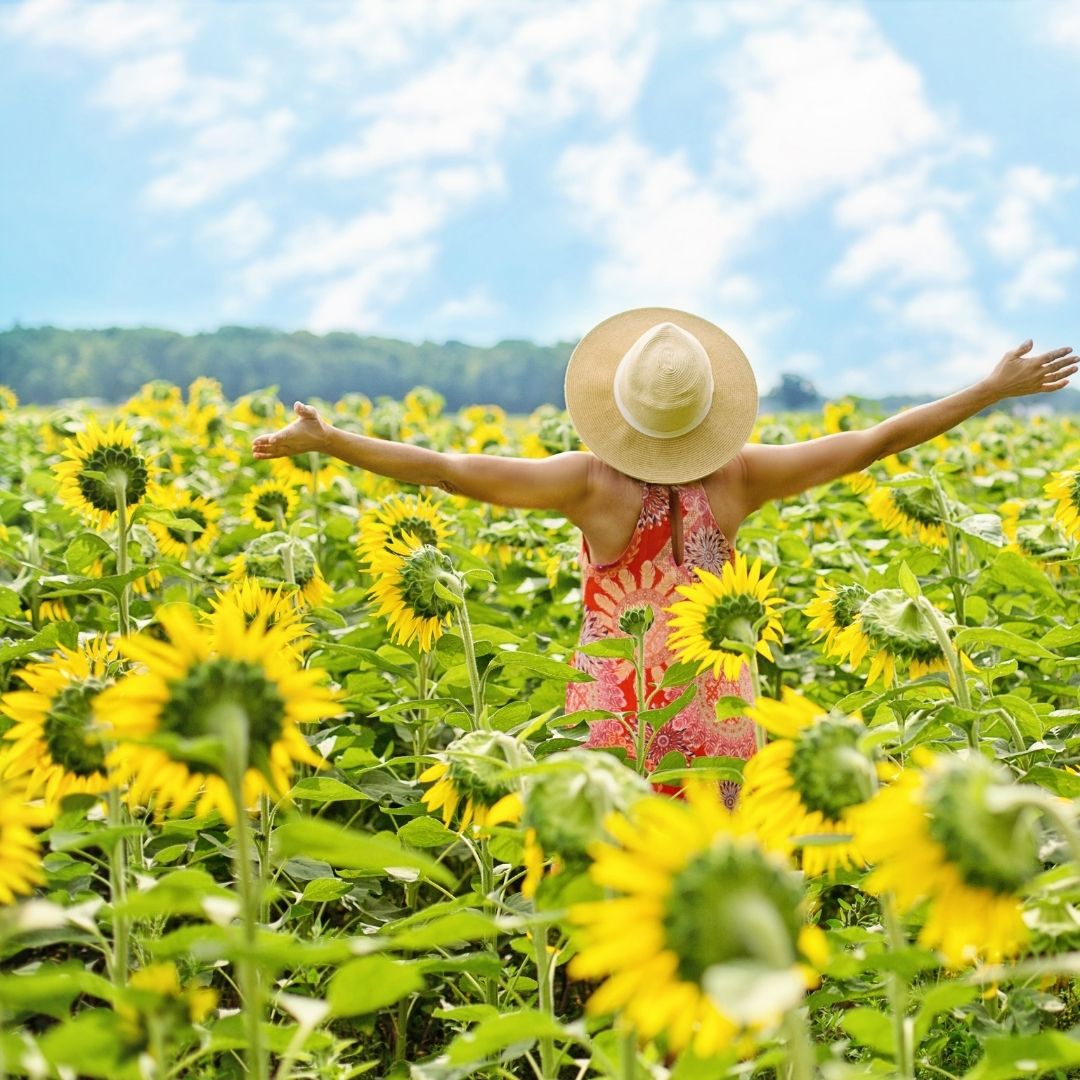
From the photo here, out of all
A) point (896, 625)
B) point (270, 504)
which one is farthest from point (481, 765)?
point (270, 504)

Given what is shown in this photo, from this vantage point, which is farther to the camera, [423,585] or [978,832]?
[423,585]

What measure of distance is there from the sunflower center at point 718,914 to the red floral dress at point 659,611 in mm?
2030

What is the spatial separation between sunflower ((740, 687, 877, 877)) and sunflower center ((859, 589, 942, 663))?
0.83 m

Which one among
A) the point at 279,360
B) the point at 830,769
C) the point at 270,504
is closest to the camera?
the point at 830,769

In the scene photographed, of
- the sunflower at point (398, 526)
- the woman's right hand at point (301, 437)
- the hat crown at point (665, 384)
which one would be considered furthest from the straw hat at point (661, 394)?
the woman's right hand at point (301, 437)

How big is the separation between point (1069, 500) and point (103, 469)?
2320 mm

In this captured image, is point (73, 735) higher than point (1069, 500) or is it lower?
lower

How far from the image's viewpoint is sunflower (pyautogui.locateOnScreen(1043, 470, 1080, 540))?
317 centimetres

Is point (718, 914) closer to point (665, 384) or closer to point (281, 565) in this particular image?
point (665, 384)

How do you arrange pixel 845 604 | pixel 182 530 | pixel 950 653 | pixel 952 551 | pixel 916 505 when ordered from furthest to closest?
pixel 182 530, pixel 916 505, pixel 952 551, pixel 845 604, pixel 950 653

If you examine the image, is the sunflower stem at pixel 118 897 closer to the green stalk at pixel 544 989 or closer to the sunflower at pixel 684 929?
the green stalk at pixel 544 989

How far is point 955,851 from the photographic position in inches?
43.7

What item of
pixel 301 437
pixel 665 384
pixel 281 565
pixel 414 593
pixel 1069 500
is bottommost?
pixel 414 593

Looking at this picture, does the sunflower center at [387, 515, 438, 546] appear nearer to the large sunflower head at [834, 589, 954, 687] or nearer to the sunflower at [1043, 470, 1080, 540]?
the large sunflower head at [834, 589, 954, 687]
